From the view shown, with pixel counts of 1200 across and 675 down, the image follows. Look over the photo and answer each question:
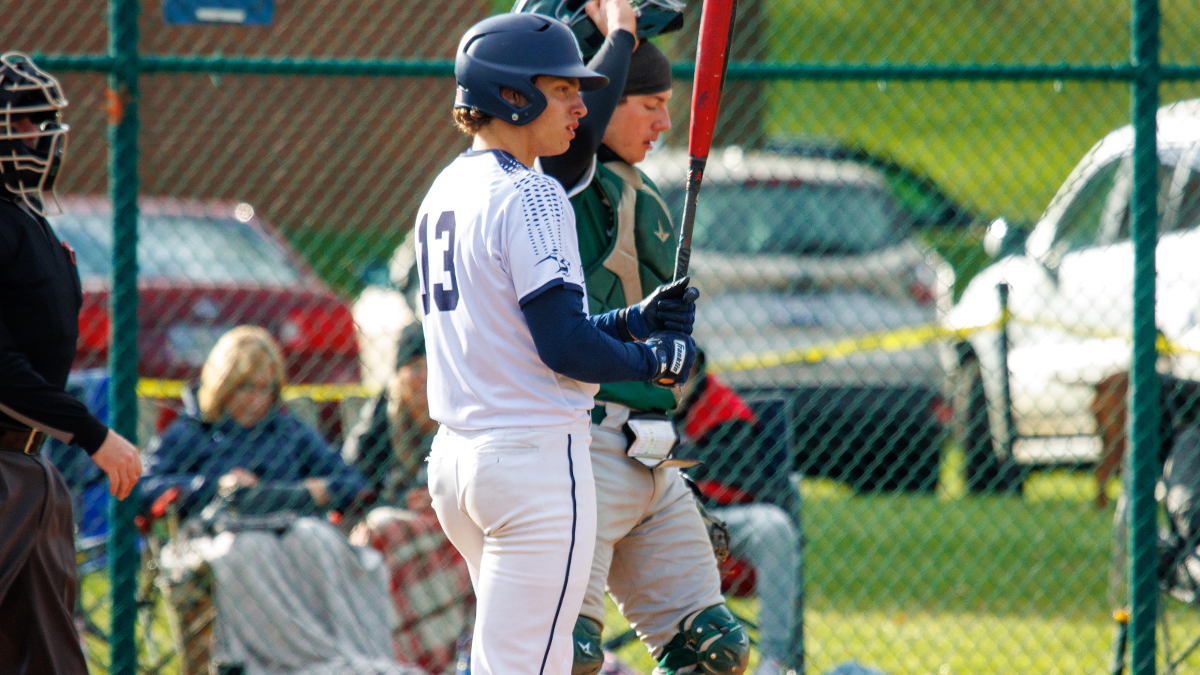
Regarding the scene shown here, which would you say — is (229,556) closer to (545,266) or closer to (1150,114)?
(545,266)

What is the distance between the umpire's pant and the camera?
2.75 meters

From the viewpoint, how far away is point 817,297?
259 inches

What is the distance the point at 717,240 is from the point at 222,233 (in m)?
3.14

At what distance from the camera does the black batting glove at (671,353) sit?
239 centimetres

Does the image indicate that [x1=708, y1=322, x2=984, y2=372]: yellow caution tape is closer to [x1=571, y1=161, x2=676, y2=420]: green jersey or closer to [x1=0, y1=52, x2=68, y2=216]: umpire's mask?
[x1=571, y1=161, x2=676, y2=420]: green jersey

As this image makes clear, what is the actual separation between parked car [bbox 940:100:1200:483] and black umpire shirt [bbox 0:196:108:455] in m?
3.97

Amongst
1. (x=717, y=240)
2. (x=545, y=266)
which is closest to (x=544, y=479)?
(x=545, y=266)

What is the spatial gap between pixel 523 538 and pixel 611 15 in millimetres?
1302

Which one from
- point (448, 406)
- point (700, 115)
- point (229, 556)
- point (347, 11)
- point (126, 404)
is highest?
point (347, 11)

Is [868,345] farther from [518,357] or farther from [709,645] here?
[518,357]

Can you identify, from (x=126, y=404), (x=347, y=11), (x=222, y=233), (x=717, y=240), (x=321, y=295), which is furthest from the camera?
(x=222, y=233)

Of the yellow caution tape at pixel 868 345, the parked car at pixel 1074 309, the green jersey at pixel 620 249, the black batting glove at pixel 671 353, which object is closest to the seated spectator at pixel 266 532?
the green jersey at pixel 620 249

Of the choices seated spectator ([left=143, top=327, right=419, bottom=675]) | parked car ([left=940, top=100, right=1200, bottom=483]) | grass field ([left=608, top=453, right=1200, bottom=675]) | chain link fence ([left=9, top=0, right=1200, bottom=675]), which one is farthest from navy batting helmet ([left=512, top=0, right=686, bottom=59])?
parked car ([left=940, top=100, right=1200, bottom=483])

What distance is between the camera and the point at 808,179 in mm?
6914
